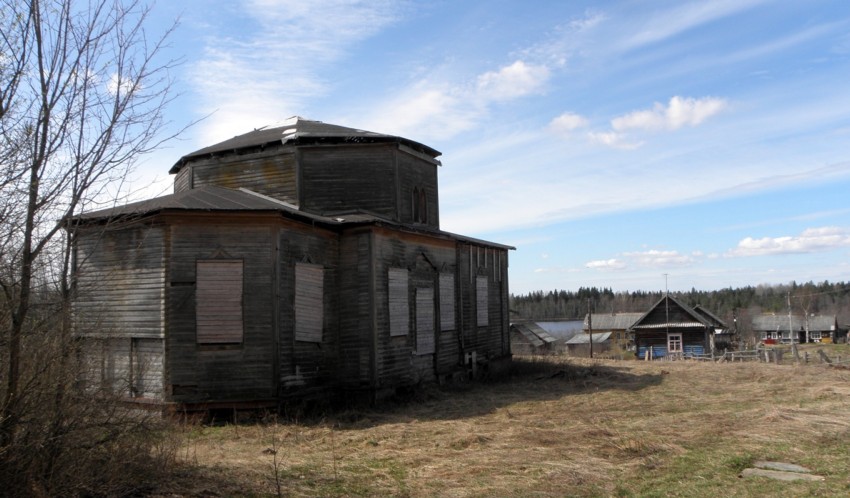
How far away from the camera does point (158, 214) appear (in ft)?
47.5

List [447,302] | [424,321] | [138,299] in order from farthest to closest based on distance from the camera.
Result: [447,302] < [424,321] < [138,299]

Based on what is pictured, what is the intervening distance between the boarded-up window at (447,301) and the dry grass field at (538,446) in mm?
2754

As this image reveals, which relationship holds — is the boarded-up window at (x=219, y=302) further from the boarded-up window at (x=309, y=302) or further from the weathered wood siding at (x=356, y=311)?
the weathered wood siding at (x=356, y=311)

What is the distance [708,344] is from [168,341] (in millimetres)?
46576

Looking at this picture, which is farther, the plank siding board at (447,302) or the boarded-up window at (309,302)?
the plank siding board at (447,302)

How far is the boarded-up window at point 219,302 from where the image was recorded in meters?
14.6

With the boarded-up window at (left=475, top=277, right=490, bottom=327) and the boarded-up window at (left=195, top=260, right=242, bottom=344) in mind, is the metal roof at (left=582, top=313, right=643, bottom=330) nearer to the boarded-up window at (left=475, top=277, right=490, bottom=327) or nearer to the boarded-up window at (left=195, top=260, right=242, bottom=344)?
the boarded-up window at (left=475, top=277, right=490, bottom=327)

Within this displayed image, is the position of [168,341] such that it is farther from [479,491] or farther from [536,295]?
[536,295]

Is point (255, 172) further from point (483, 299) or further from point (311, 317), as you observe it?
point (483, 299)

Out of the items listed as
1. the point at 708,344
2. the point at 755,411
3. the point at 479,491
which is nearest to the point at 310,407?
the point at 479,491

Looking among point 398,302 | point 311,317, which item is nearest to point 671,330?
point 398,302

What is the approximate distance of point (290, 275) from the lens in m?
15.6

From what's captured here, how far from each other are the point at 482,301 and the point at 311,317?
9.33 m

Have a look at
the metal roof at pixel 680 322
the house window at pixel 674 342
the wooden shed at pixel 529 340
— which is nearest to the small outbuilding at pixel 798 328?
the house window at pixel 674 342
